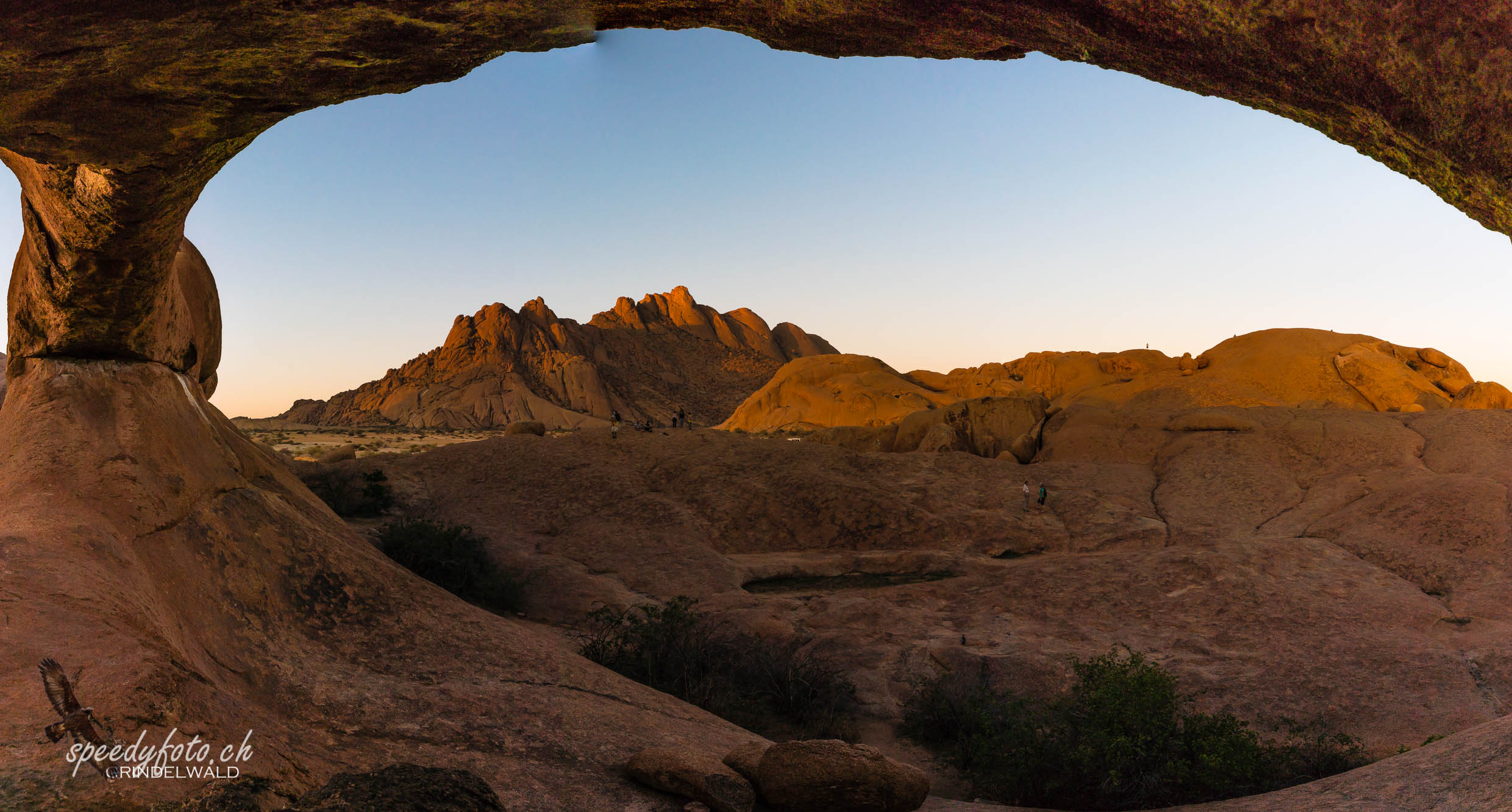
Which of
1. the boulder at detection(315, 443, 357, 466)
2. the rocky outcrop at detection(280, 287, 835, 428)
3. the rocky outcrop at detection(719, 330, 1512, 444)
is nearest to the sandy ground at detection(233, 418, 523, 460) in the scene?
the rocky outcrop at detection(280, 287, 835, 428)

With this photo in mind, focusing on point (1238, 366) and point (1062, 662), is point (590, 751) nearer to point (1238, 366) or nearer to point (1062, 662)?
point (1062, 662)

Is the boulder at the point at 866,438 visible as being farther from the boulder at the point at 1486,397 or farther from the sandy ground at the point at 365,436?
the boulder at the point at 1486,397

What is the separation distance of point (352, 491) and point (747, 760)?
574 inches

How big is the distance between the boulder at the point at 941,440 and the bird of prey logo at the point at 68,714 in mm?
25410

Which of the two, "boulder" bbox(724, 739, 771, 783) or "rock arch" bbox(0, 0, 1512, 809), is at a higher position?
"rock arch" bbox(0, 0, 1512, 809)

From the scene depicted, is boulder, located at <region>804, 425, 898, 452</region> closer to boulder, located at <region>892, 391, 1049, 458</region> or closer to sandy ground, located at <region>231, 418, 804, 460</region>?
boulder, located at <region>892, 391, 1049, 458</region>

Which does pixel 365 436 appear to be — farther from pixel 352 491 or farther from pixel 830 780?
pixel 830 780

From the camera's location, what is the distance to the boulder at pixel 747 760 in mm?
6922

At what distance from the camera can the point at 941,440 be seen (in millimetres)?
28078

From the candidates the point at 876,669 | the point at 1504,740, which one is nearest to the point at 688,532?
the point at 876,669

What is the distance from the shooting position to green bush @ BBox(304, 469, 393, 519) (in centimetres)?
1744

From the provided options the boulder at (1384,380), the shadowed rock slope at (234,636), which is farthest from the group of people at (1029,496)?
the boulder at (1384,380)

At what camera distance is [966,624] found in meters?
13.2

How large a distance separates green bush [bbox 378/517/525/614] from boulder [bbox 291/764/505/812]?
940 cm
